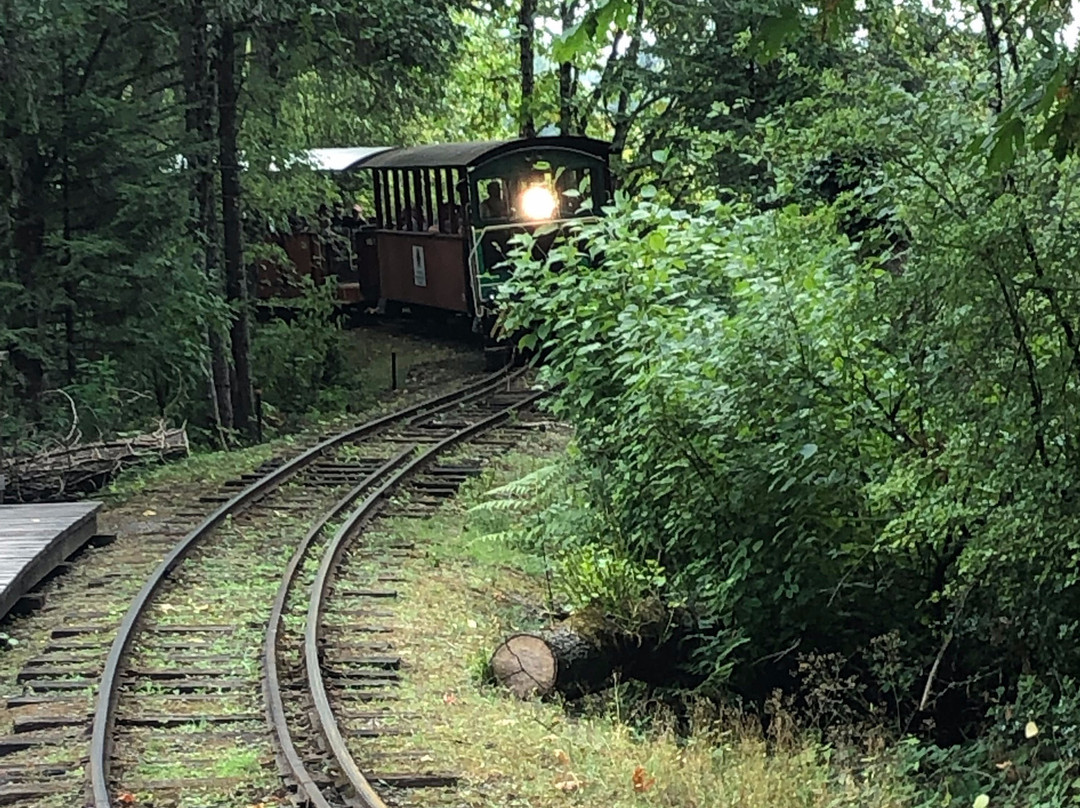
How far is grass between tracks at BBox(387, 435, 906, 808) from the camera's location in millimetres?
5809

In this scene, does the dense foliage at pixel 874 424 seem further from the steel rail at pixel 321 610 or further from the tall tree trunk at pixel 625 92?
the tall tree trunk at pixel 625 92

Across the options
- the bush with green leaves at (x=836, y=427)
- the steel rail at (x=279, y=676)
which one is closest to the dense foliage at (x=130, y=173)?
the steel rail at (x=279, y=676)

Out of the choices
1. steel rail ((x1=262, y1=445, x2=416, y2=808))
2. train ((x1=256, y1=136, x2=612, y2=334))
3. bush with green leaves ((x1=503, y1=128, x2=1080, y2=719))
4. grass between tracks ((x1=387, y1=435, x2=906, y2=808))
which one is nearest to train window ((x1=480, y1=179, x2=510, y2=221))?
train ((x1=256, y1=136, x2=612, y2=334))

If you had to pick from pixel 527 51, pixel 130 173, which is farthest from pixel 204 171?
pixel 527 51

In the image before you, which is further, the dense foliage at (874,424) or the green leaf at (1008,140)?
the dense foliage at (874,424)

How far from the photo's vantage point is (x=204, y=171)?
15336mm

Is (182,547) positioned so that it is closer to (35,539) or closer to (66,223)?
(35,539)

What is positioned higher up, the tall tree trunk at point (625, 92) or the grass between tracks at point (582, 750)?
the tall tree trunk at point (625, 92)

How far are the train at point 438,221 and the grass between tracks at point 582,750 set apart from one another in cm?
988

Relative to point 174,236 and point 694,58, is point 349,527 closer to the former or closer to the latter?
point 174,236

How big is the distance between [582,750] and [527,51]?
19769mm

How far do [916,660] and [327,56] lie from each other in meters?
12.1

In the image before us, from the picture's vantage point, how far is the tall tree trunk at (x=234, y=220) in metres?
16.2

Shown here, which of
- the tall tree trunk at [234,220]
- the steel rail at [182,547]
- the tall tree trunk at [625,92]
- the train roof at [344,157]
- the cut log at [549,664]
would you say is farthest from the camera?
the train roof at [344,157]
